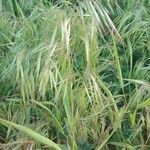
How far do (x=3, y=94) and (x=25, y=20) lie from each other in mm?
376

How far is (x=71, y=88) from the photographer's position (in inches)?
59.8

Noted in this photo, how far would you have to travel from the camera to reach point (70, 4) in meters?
1.94

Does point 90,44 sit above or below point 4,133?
above

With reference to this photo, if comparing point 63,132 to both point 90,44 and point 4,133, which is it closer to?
point 4,133

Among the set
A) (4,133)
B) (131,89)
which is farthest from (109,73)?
(4,133)

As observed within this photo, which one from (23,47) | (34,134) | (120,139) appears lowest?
(120,139)

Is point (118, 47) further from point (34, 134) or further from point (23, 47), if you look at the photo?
point (34, 134)

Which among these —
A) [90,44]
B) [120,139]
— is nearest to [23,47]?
[90,44]

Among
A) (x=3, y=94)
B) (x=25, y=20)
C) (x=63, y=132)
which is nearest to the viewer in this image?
(x=63, y=132)

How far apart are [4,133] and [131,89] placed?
1.86 ft

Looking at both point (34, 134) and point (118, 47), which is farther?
point (118, 47)

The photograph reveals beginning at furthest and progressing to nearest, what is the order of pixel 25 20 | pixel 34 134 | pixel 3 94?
pixel 25 20 < pixel 3 94 < pixel 34 134

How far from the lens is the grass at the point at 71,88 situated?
1514 millimetres

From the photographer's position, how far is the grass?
1.51 metres
